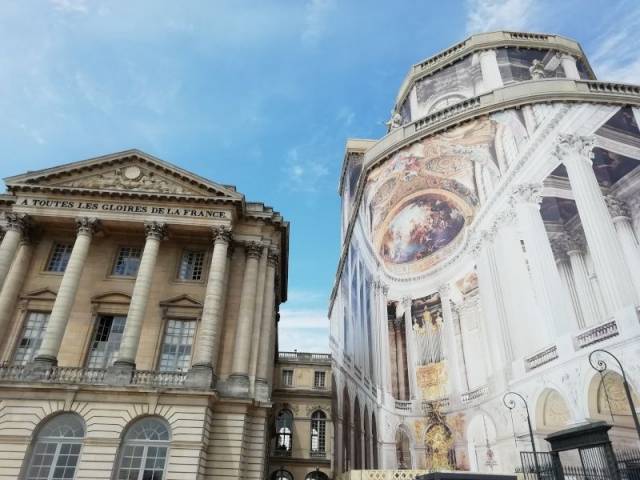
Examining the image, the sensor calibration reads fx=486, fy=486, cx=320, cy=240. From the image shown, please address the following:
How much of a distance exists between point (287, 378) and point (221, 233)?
26796mm

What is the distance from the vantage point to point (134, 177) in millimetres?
26922

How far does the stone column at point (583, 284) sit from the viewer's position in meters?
18.1

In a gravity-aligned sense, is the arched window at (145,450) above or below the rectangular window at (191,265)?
below

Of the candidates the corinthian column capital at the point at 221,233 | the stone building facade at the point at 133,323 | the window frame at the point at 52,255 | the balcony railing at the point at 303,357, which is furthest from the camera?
the balcony railing at the point at 303,357

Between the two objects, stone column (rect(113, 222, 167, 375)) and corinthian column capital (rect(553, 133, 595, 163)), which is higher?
corinthian column capital (rect(553, 133, 595, 163))

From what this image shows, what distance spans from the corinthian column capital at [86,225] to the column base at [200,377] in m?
9.23

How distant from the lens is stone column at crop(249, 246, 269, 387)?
24.3 meters

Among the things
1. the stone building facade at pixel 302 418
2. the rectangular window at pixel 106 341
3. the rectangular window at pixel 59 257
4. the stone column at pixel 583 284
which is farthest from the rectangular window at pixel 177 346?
the stone building facade at pixel 302 418

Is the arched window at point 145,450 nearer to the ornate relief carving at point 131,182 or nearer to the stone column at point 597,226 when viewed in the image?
the ornate relief carving at point 131,182

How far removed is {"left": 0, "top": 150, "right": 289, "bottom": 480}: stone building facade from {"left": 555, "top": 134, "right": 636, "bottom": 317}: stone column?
15.3 meters

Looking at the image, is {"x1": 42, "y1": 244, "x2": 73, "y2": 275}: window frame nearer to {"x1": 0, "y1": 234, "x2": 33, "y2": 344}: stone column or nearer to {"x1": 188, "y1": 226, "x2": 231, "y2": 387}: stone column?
{"x1": 0, "y1": 234, "x2": 33, "y2": 344}: stone column

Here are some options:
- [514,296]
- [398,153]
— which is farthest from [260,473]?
[398,153]

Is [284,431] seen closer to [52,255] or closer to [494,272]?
[52,255]

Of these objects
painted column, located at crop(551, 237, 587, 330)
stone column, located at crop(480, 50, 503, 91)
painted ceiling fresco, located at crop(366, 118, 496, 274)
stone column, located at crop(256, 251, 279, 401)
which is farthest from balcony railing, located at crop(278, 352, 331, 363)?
painted column, located at crop(551, 237, 587, 330)
